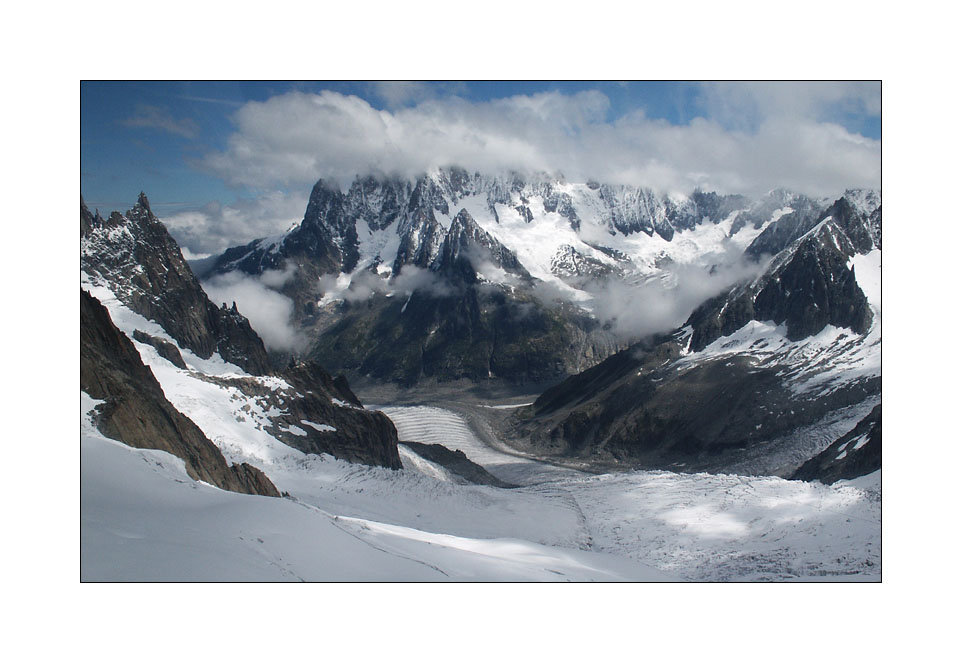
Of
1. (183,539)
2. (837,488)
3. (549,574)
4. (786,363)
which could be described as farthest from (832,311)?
(183,539)

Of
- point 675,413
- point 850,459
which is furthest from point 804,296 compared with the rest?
point 850,459

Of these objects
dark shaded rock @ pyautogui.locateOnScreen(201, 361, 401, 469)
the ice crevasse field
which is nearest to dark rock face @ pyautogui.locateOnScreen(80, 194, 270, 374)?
the ice crevasse field

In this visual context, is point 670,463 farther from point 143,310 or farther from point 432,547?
point 432,547

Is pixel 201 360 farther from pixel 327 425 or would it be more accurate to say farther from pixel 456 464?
pixel 456 464

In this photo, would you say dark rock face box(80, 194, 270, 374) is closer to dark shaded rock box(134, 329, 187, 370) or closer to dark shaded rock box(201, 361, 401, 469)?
dark shaded rock box(134, 329, 187, 370)

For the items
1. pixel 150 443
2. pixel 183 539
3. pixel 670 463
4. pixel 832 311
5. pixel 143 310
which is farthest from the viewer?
pixel 832 311
